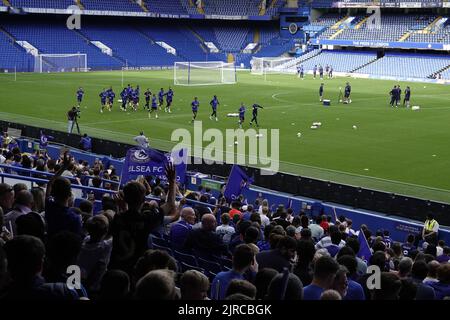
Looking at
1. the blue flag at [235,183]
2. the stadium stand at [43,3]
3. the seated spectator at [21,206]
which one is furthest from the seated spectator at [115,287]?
the stadium stand at [43,3]

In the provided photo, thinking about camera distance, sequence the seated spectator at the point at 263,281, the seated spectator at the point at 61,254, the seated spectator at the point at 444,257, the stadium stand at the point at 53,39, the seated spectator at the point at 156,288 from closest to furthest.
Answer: the seated spectator at the point at 156,288 < the seated spectator at the point at 61,254 < the seated spectator at the point at 263,281 < the seated spectator at the point at 444,257 < the stadium stand at the point at 53,39

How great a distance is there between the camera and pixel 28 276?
4.71 m

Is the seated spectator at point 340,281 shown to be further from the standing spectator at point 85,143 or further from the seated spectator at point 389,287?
the standing spectator at point 85,143

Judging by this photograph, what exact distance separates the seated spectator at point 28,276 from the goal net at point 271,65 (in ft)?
231

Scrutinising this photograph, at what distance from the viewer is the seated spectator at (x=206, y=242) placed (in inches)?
318

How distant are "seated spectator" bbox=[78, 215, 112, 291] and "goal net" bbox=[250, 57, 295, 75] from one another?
6885cm

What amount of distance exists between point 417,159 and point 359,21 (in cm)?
5464

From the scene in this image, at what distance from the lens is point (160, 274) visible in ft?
14.7

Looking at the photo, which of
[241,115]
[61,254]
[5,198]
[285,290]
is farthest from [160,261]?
[241,115]

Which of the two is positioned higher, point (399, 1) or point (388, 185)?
point (399, 1)

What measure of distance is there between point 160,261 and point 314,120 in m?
31.1

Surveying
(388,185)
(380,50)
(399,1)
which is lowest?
(388,185)
